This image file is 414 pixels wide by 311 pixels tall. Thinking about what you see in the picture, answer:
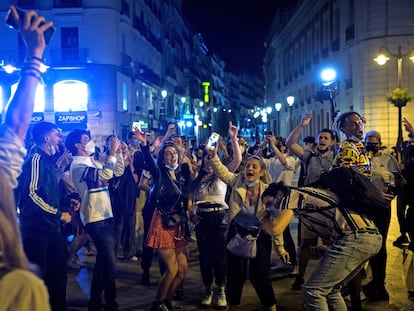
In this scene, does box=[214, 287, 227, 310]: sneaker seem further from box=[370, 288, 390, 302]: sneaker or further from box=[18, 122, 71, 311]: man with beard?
box=[18, 122, 71, 311]: man with beard

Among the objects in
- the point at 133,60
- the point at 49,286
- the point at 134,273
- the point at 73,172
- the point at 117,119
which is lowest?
the point at 134,273

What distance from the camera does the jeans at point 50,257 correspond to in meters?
4.95

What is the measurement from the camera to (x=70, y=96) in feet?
118

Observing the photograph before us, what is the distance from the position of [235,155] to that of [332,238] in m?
2.61

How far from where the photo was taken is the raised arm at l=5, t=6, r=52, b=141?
2.44 metres

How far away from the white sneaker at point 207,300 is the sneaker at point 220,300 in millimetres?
70

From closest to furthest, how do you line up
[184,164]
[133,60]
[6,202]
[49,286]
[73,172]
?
[6,202] < [49,286] < [73,172] < [184,164] < [133,60]

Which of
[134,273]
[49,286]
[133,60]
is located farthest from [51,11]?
[49,286]

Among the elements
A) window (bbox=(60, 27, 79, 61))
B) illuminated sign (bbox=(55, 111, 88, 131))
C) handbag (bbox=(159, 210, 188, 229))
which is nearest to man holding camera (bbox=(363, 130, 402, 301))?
handbag (bbox=(159, 210, 188, 229))

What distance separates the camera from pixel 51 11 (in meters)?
36.1

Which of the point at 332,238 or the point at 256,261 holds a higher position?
the point at 332,238

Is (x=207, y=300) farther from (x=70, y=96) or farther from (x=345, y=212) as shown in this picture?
(x=70, y=96)

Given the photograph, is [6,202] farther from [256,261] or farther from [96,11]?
[96,11]

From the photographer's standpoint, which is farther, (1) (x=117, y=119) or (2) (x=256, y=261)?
(1) (x=117, y=119)
